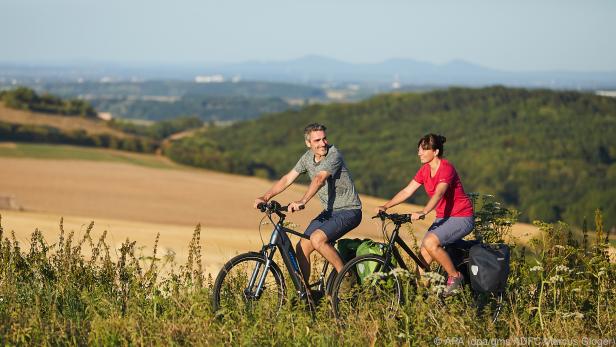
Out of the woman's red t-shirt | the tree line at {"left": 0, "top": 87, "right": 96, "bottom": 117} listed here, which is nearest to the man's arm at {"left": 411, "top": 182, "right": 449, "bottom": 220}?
the woman's red t-shirt

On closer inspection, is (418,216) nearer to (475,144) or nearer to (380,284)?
(380,284)

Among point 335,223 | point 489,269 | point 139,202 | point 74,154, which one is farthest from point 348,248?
point 74,154

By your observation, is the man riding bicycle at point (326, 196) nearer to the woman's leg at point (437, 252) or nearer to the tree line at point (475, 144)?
the woman's leg at point (437, 252)

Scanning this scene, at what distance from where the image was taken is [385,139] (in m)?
141

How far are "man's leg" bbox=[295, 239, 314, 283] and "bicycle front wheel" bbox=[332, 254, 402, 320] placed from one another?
37 centimetres

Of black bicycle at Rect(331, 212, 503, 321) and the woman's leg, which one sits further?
the woman's leg

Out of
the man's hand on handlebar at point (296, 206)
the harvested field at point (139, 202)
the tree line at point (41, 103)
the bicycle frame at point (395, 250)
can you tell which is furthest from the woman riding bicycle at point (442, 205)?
the tree line at point (41, 103)

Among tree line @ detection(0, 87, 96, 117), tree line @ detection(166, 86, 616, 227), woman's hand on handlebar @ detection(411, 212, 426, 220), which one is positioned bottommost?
tree line @ detection(166, 86, 616, 227)

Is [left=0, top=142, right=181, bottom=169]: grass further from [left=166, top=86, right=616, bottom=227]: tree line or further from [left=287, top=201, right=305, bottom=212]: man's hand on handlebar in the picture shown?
[left=287, top=201, right=305, bottom=212]: man's hand on handlebar

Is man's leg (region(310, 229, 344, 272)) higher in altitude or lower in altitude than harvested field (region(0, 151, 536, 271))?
higher

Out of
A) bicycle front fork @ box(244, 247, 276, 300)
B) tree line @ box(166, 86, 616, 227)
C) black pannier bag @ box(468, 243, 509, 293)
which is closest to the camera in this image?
bicycle front fork @ box(244, 247, 276, 300)

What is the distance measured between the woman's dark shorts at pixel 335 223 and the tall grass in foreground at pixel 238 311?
617 mm

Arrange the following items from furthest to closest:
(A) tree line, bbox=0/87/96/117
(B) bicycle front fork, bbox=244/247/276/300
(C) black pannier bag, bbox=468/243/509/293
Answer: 1. (A) tree line, bbox=0/87/96/117
2. (C) black pannier bag, bbox=468/243/509/293
3. (B) bicycle front fork, bbox=244/247/276/300

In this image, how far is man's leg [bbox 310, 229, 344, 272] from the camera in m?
7.18
